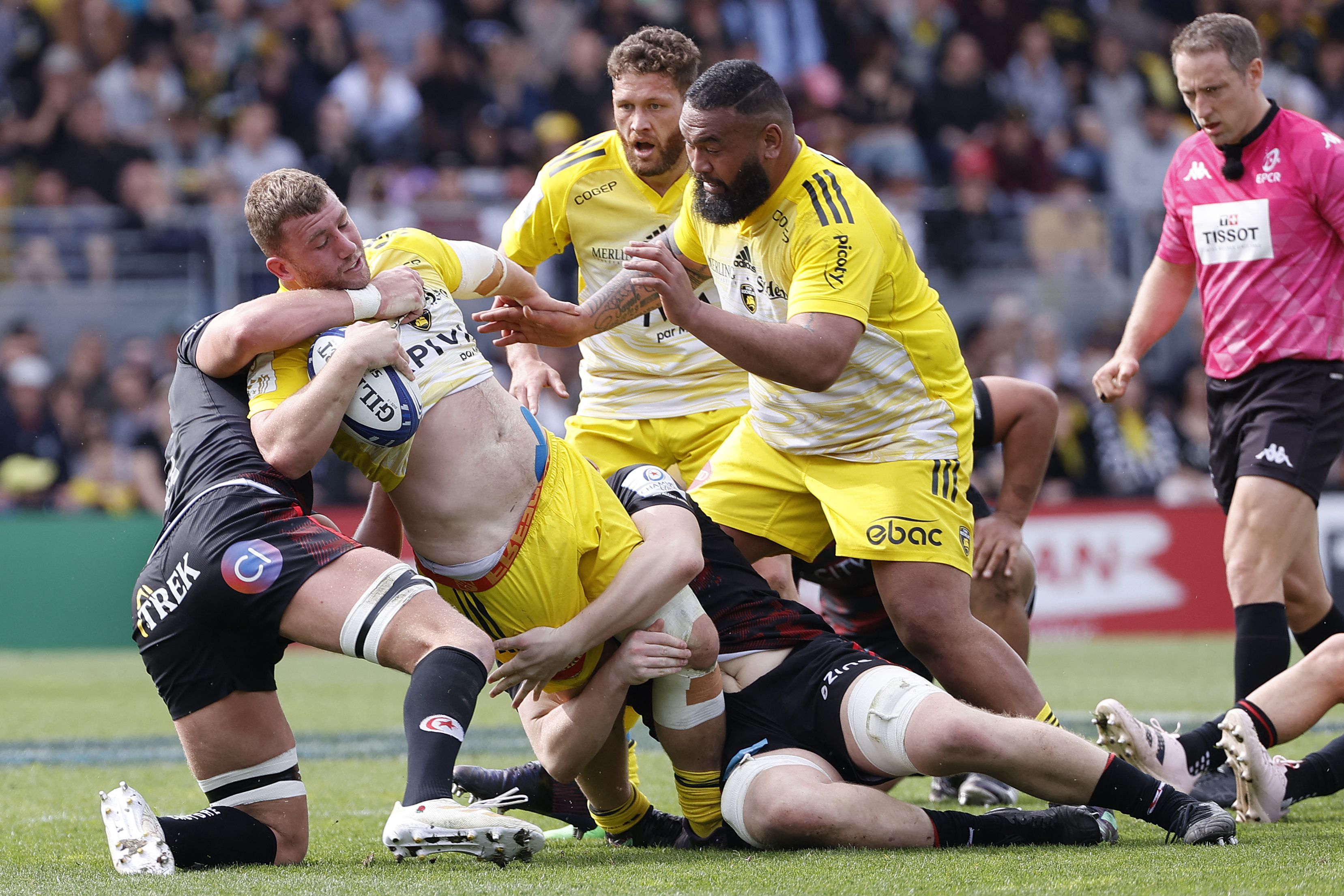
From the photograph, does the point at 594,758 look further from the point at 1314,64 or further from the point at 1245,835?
the point at 1314,64

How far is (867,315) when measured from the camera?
14.5 ft

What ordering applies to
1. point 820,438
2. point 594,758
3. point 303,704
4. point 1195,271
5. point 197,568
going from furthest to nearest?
point 303,704
point 1195,271
point 820,438
point 594,758
point 197,568

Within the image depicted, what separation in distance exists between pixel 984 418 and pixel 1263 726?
1.40 metres

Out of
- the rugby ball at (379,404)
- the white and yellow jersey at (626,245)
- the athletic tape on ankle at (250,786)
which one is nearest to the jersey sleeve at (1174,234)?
the white and yellow jersey at (626,245)

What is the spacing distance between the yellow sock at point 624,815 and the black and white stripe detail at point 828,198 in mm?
1767

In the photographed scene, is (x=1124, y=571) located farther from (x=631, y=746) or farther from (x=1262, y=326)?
(x=631, y=746)

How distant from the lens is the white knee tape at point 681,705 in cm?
421

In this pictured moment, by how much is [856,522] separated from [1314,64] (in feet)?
47.4

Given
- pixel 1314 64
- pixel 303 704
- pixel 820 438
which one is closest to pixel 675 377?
pixel 820 438

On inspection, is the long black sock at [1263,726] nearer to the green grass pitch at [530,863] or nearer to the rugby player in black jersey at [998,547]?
the green grass pitch at [530,863]

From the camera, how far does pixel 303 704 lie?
852cm

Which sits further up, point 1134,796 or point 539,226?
point 539,226

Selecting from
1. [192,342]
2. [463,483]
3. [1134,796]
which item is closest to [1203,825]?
[1134,796]

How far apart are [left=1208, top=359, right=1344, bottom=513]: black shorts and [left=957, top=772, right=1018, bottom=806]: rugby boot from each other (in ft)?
4.22
